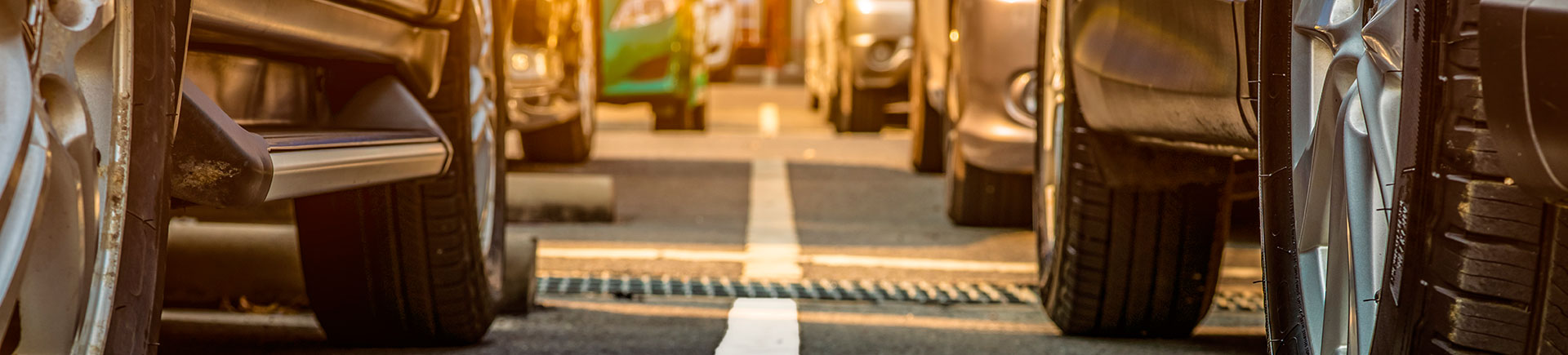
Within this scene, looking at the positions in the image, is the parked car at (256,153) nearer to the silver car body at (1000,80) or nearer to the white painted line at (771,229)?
the white painted line at (771,229)

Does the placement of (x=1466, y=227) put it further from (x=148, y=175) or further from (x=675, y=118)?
(x=675, y=118)

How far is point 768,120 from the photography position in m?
15.8

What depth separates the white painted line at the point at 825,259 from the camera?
5.02 meters

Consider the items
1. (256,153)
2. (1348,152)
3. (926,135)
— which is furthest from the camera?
(926,135)

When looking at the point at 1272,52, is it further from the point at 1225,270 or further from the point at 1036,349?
the point at 1225,270

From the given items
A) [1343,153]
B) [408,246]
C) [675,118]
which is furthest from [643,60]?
[1343,153]

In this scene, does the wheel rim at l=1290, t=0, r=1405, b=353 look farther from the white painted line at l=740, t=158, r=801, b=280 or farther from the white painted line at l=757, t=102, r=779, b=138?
the white painted line at l=757, t=102, r=779, b=138

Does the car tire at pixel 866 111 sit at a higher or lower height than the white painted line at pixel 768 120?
higher

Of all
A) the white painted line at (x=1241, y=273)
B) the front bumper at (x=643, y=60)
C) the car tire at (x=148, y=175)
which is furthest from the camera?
the front bumper at (x=643, y=60)

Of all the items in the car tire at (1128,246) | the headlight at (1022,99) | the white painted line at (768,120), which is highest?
the headlight at (1022,99)

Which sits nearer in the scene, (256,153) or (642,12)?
(256,153)

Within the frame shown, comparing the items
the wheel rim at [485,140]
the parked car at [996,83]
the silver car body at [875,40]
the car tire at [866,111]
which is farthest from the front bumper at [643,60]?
the wheel rim at [485,140]

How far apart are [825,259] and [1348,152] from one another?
343cm

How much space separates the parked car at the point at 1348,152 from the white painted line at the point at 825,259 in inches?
69.7
